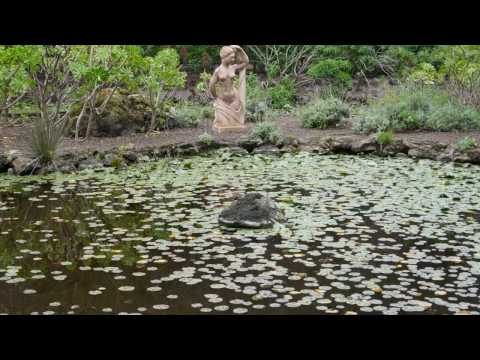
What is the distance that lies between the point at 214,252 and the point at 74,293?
1672 millimetres

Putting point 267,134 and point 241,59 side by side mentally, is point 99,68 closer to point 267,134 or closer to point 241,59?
point 267,134

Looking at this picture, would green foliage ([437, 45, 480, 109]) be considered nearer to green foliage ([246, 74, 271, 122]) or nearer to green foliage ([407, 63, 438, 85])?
green foliage ([407, 63, 438, 85])

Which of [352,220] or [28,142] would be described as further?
[28,142]

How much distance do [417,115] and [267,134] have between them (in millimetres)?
3639

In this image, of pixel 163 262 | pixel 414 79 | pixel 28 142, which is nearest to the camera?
pixel 163 262

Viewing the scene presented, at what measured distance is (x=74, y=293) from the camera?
5.54 m

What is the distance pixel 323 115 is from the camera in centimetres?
1579

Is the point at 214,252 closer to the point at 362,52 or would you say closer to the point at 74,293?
the point at 74,293

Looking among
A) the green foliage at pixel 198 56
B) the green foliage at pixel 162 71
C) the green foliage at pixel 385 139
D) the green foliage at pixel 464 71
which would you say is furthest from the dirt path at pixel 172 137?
the green foliage at pixel 198 56

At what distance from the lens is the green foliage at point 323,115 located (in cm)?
1577

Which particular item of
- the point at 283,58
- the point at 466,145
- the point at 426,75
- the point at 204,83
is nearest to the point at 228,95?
the point at 204,83

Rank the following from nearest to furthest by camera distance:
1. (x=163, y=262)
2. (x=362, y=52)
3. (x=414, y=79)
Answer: (x=163, y=262), (x=414, y=79), (x=362, y=52)
